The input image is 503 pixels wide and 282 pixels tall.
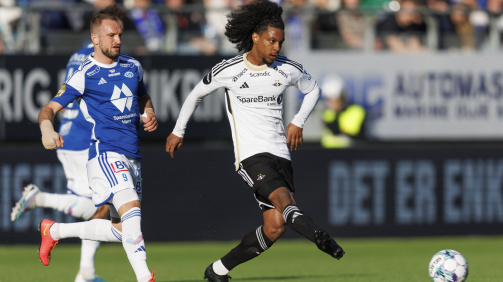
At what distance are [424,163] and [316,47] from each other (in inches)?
88.5

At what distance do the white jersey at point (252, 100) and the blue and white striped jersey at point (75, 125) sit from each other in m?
1.52

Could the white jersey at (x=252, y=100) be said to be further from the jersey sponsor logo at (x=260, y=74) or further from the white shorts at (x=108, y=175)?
the white shorts at (x=108, y=175)

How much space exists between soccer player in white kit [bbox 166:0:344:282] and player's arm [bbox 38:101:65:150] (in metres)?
1.07

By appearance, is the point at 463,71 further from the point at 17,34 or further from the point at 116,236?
the point at 116,236

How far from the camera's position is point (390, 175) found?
14023 mm

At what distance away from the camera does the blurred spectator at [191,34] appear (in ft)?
44.0

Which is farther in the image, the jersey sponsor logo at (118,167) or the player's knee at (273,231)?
the player's knee at (273,231)

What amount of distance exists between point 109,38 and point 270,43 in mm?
1302

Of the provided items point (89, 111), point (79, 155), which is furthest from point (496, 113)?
point (89, 111)

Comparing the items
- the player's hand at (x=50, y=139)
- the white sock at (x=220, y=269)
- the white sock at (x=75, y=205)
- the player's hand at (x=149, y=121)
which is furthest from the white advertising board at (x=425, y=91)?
the player's hand at (x=50, y=139)

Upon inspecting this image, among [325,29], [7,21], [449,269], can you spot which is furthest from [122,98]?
[325,29]

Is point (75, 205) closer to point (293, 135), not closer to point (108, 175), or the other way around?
point (108, 175)

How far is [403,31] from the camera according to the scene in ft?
46.3

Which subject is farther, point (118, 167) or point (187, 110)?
point (187, 110)
